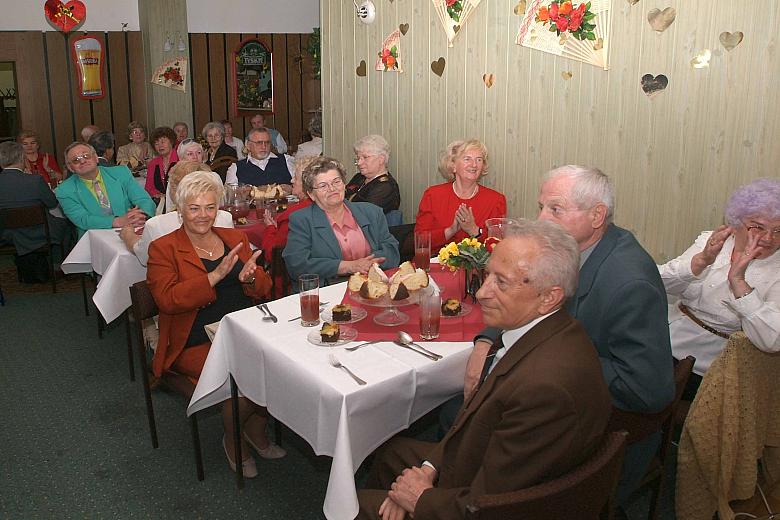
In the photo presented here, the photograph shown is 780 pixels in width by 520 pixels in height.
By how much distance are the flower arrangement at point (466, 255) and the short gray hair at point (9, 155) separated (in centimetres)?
457

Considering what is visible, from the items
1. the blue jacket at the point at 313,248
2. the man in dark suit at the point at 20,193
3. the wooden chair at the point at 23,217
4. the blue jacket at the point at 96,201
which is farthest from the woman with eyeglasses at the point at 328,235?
the man in dark suit at the point at 20,193

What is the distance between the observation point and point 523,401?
1542 millimetres

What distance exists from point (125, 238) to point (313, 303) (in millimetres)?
1989

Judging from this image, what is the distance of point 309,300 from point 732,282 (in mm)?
1552

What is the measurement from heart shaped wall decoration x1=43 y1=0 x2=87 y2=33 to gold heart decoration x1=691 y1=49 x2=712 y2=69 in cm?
837

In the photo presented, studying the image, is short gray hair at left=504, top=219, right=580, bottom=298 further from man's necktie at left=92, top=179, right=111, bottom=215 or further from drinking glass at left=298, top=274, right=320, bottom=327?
man's necktie at left=92, top=179, right=111, bottom=215

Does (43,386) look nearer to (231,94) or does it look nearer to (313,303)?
(313,303)

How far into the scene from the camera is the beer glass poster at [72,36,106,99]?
29.9ft

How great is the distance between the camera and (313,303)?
2.49 metres

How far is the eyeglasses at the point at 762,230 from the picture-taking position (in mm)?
2453

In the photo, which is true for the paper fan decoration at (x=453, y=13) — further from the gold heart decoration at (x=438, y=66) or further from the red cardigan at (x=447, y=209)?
the red cardigan at (x=447, y=209)

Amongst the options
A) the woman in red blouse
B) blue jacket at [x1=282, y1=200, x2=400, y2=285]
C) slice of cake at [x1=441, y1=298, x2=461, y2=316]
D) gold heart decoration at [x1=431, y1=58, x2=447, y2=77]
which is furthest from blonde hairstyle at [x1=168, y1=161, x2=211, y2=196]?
the woman in red blouse

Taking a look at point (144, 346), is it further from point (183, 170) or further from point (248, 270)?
point (183, 170)

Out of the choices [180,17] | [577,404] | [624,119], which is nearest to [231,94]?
[180,17]
